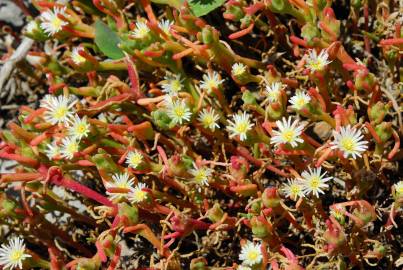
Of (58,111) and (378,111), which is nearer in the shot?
(378,111)

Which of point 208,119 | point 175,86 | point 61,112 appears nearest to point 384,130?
point 208,119

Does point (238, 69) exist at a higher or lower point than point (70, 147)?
higher

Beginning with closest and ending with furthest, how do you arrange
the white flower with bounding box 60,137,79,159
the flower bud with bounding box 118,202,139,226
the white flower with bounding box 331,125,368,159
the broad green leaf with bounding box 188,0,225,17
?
the white flower with bounding box 331,125,368,159, the flower bud with bounding box 118,202,139,226, the white flower with bounding box 60,137,79,159, the broad green leaf with bounding box 188,0,225,17

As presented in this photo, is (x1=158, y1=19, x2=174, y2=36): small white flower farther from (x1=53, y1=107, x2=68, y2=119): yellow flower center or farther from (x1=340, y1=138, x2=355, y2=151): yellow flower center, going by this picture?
(x1=340, y1=138, x2=355, y2=151): yellow flower center

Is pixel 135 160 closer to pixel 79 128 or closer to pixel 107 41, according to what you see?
pixel 79 128

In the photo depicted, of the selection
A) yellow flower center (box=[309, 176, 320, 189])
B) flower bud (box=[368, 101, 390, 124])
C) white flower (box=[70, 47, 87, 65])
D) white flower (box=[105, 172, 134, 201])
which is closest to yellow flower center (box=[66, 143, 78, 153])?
white flower (box=[105, 172, 134, 201])

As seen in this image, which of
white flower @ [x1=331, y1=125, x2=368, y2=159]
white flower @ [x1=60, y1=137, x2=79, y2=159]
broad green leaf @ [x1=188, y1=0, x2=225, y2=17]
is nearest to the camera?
white flower @ [x1=331, y1=125, x2=368, y2=159]

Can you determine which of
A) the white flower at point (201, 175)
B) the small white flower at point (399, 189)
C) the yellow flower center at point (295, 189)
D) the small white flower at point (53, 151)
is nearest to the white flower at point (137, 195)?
the white flower at point (201, 175)

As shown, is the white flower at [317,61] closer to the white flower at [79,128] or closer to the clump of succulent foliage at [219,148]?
the clump of succulent foliage at [219,148]

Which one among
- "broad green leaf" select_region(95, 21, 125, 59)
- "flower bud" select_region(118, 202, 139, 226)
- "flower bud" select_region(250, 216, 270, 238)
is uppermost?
"broad green leaf" select_region(95, 21, 125, 59)
